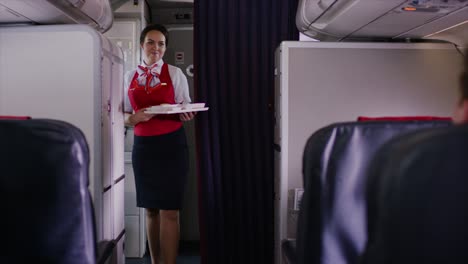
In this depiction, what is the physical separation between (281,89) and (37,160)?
1.77 m

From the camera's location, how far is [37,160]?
4.32 ft

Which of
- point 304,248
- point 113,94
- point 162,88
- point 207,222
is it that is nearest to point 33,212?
point 304,248

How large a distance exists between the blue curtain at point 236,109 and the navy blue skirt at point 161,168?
0.80ft

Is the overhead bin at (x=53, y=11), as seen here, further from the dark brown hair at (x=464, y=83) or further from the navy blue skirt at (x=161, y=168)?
the dark brown hair at (x=464, y=83)

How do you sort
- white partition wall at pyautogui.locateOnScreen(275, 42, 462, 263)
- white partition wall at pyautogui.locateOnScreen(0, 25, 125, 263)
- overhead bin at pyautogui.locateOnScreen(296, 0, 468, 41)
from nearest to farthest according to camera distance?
1. overhead bin at pyautogui.locateOnScreen(296, 0, 468, 41)
2. white partition wall at pyautogui.locateOnScreen(0, 25, 125, 263)
3. white partition wall at pyautogui.locateOnScreen(275, 42, 462, 263)

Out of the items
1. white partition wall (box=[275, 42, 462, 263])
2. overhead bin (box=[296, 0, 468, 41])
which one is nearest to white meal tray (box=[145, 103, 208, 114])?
white partition wall (box=[275, 42, 462, 263])

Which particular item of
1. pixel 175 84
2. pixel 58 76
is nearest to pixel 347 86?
pixel 175 84

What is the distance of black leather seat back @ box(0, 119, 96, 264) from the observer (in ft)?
4.32

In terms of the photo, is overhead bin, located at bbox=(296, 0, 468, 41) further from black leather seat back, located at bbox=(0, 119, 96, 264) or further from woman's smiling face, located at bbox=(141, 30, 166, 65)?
black leather seat back, located at bbox=(0, 119, 96, 264)

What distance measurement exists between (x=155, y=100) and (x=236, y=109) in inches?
24.3

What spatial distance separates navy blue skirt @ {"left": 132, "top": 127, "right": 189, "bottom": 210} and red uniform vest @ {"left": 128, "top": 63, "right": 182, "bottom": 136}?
0.15 feet

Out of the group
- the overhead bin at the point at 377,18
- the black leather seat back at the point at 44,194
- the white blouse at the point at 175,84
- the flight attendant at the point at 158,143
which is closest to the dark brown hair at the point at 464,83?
the black leather seat back at the point at 44,194

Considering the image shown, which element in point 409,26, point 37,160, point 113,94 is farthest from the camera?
point 113,94

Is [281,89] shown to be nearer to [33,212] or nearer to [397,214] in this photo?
[33,212]
